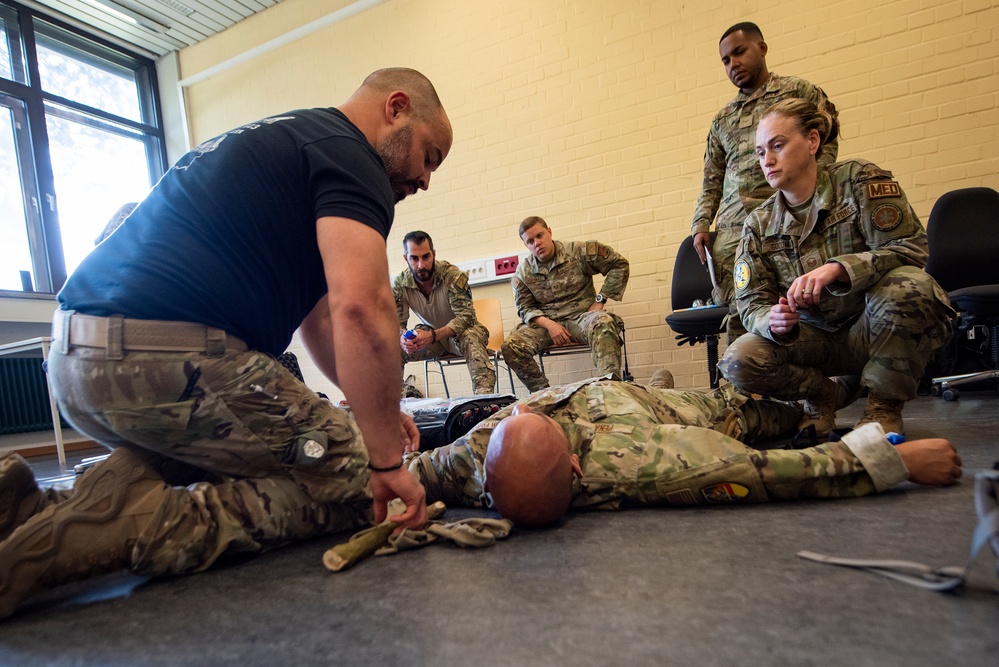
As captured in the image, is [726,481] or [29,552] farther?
[726,481]

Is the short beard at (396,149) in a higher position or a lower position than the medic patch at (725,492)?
higher

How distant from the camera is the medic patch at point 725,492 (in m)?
1.33

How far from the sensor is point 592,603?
2.90 feet

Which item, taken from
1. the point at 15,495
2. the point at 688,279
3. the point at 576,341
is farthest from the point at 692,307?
the point at 15,495

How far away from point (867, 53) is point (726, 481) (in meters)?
3.66

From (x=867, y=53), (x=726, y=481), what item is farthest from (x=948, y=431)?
(x=867, y=53)

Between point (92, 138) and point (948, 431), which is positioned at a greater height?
point (92, 138)

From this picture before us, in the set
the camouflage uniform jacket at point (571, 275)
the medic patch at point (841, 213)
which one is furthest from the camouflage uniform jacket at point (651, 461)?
the camouflage uniform jacket at point (571, 275)

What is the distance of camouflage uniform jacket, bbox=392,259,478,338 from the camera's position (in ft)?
13.7

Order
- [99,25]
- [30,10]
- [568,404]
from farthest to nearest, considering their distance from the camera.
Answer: [99,25], [30,10], [568,404]

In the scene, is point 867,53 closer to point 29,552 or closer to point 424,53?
point 424,53

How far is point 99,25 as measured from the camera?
5672 mm

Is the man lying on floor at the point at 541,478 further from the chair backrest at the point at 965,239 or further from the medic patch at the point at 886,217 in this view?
the chair backrest at the point at 965,239

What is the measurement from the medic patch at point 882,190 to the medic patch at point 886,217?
38 millimetres
